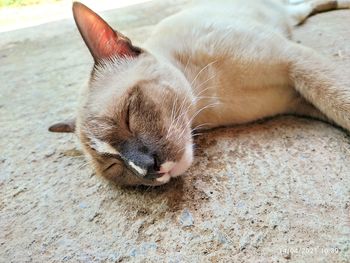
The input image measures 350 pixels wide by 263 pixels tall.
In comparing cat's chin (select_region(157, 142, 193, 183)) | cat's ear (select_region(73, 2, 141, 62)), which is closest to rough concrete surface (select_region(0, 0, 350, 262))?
cat's chin (select_region(157, 142, 193, 183))

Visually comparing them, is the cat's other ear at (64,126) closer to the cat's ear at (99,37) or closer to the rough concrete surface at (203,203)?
the rough concrete surface at (203,203)

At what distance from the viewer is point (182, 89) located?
5.09ft

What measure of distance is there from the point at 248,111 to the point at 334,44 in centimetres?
83

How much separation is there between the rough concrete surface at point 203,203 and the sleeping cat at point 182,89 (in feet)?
0.33

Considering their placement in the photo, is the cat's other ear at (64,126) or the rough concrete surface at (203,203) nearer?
the rough concrete surface at (203,203)

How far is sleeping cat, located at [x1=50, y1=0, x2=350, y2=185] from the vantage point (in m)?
1.37

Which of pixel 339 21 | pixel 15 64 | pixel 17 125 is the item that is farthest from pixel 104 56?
pixel 15 64

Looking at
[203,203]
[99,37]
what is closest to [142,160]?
[203,203]

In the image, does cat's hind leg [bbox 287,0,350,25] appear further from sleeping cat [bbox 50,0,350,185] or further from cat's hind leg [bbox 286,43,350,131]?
cat's hind leg [bbox 286,43,350,131]

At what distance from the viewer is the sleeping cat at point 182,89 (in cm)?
137

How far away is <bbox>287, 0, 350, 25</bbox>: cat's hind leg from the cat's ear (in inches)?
58.7

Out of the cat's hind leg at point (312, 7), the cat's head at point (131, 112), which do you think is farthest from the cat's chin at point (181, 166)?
the cat's hind leg at point (312, 7)

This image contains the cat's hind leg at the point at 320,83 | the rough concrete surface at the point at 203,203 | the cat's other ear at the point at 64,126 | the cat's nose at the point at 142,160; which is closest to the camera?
the rough concrete surface at the point at 203,203

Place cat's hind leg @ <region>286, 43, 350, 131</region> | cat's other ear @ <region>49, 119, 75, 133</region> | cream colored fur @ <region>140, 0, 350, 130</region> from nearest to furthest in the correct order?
1. cat's hind leg @ <region>286, 43, 350, 131</region>
2. cream colored fur @ <region>140, 0, 350, 130</region>
3. cat's other ear @ <region>49, 119, 75, 133</region>
